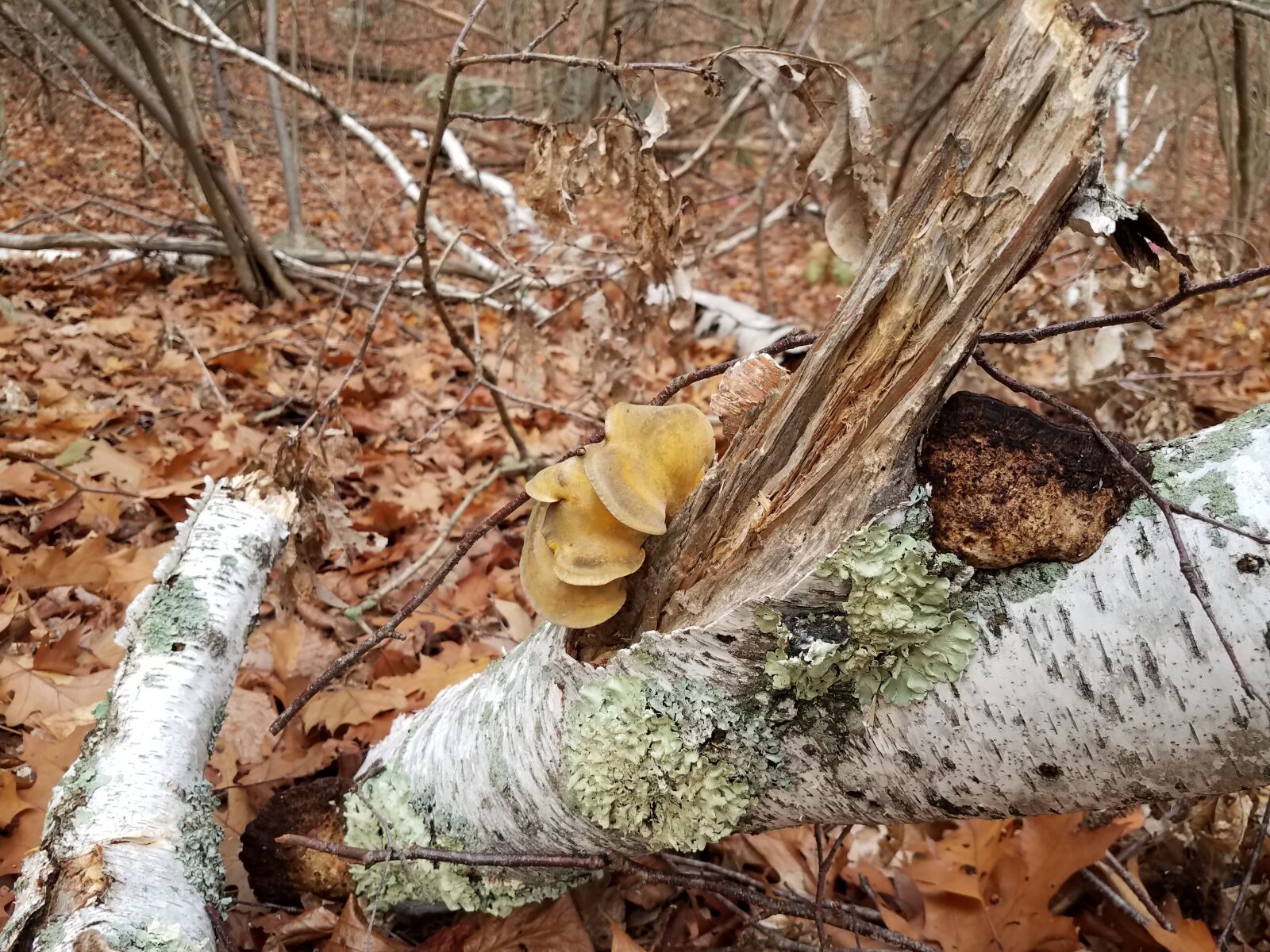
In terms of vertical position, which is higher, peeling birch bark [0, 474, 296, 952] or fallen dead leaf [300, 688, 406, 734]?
peeling birch bark [0, 474, 296, 952]

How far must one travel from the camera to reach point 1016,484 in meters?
1.00

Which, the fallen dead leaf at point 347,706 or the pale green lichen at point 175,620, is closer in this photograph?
the pale green lichen at point 175,620

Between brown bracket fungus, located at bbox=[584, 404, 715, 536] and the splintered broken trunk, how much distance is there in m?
0.07

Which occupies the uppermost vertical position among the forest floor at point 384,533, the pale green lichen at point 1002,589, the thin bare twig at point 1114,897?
the pale green lichen at point 1002,589

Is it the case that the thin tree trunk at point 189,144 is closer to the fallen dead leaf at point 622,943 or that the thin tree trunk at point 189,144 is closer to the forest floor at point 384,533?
the forest floor at point 384,533

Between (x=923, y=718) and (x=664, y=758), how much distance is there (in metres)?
0.42

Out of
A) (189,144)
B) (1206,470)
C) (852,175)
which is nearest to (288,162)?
(189,144)

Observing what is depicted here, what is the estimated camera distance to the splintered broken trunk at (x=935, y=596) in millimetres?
915

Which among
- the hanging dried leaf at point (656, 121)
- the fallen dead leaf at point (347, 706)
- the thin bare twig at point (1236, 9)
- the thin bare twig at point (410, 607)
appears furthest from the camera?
the thin bare twig at point (1236, 9)

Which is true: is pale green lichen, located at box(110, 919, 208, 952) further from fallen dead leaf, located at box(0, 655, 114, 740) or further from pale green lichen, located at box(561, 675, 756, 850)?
fallen dead leaf, located at box(0, 655, 114, 740)

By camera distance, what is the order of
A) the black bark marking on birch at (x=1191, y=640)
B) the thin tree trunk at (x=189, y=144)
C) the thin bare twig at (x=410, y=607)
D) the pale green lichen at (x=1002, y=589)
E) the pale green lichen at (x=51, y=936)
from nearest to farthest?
the black bark marking on birch at (x=1191, y=640) → the pale green lichen at (x=1002, y=589) → the pale green lichen at (x=51, y=936) → the thin bare twig at (x=410, y=607) → the thin tree trunk at (x=189, y=144)

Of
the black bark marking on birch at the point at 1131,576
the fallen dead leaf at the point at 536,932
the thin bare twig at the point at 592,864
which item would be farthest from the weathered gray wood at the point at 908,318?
the fallen dead leaf at the point at 536,932

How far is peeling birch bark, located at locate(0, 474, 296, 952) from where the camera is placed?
1.27 metres

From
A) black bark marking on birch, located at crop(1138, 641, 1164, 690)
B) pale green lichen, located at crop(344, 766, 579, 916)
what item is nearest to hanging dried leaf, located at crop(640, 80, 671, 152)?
black bark marking on birch, located at crop(1138, 641, 1164, 690)
